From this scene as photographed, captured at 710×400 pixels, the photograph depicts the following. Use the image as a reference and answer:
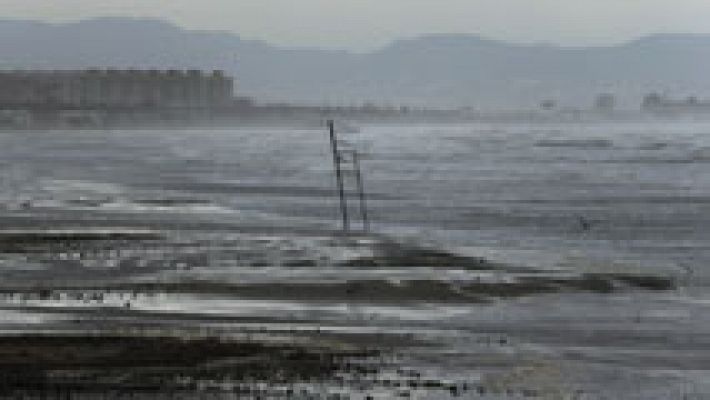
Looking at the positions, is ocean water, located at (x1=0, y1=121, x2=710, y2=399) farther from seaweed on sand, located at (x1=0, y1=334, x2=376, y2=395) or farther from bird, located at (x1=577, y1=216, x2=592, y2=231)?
seaweed on sand, located at (x1=0, y1=334, x2=376, y2=395)

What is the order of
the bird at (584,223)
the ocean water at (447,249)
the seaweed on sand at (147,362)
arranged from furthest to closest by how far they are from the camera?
the bird at (584,223)
the ocean water at (447,249)
the seaweed on sand at (147,362)

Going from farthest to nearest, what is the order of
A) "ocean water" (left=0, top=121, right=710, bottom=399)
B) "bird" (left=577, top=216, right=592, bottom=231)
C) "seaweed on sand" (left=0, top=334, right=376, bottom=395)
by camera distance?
"bird" (left=577, top=216, right=592, bottom=231)
"ocean water" (left=0, top=121, right=710, bottom=399)
"seaweed on sand" (left=0, top=334, right=376, bottom=395)

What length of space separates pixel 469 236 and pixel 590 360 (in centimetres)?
2255

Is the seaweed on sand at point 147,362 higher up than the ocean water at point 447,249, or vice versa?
the seaweed on sand at point 147,362

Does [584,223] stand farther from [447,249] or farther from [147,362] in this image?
[147,362]

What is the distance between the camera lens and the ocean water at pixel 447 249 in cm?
2184

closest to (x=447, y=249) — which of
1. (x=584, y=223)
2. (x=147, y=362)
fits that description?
(x=584, y=223)

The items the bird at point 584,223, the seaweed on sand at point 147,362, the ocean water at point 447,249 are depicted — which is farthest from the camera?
the bird at point 584,223

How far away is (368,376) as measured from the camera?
19531 mm

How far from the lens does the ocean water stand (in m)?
21.8

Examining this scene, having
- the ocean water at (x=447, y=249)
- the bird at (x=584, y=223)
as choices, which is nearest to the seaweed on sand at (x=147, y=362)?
the ocean water at (x=447, y=249)

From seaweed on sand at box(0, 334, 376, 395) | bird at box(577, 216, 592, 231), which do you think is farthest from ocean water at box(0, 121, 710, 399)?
seaweed on sand at box(0, 334, 376, 395)

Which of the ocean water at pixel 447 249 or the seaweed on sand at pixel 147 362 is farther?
the ocean water at pixel 447 249

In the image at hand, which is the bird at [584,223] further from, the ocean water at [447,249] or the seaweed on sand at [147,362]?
the seaweed on sand at [147,362]
